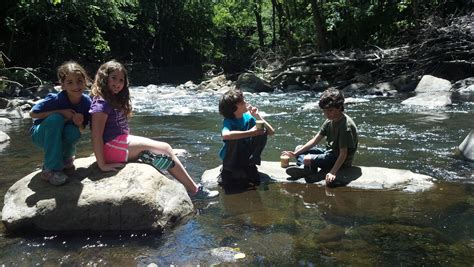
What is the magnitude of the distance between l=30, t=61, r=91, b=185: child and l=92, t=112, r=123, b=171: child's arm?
0.12 m

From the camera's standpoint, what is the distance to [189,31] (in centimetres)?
3403

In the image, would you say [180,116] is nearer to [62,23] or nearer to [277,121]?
[277,121]

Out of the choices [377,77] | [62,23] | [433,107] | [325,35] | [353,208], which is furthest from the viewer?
[62,23]

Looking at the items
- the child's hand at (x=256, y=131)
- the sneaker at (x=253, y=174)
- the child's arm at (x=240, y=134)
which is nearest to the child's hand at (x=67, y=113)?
the child's arm at (x=240, y=134)

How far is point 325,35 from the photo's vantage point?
22750 millimetres

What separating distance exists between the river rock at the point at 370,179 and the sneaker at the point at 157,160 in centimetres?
88

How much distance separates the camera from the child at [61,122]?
165 inches

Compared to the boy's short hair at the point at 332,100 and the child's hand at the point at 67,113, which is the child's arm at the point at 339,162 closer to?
the boy's short hair at the point at 332,100

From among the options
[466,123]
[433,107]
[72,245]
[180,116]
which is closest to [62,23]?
[180,116]

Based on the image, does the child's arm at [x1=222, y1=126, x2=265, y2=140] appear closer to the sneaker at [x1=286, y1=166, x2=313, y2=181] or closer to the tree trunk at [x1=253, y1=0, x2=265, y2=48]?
the sneaker at [x1=286, y1=166, x2=313, y2=181]

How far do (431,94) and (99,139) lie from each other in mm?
10982

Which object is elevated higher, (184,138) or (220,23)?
(220,23)

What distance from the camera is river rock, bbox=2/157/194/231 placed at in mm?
3920

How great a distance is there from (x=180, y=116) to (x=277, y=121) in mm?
2959
